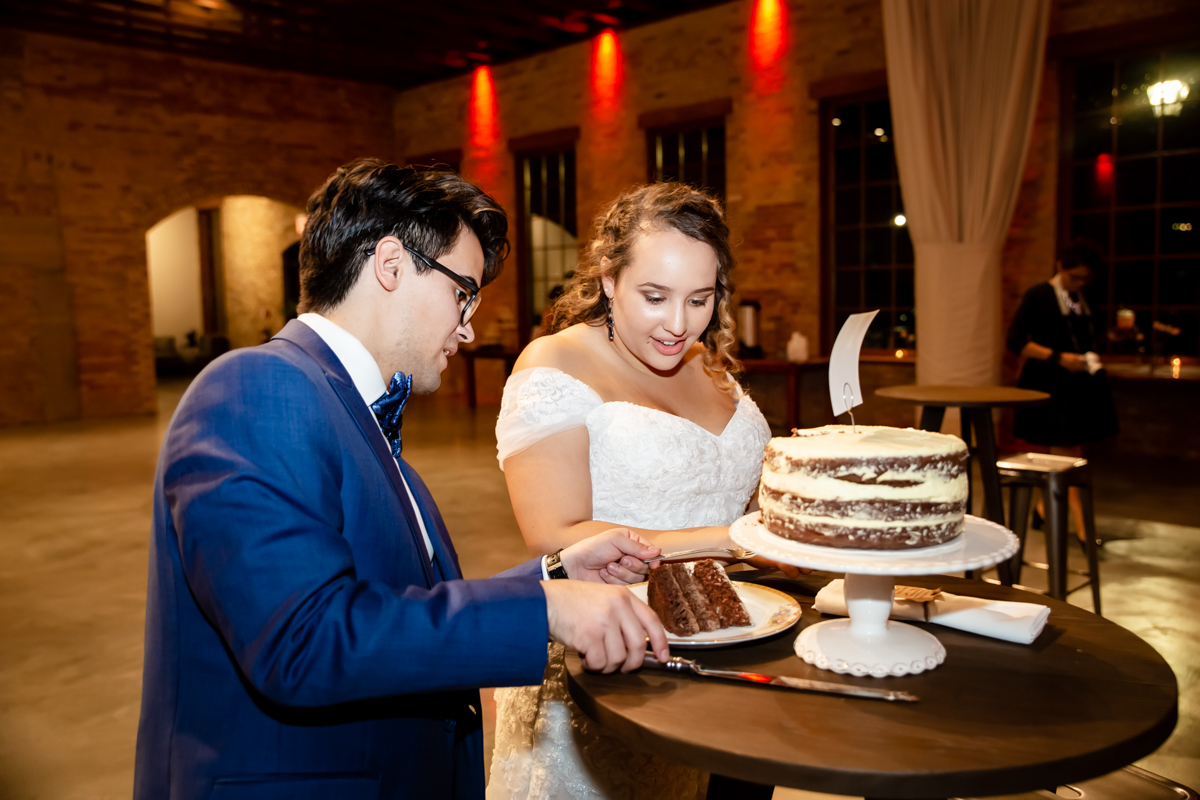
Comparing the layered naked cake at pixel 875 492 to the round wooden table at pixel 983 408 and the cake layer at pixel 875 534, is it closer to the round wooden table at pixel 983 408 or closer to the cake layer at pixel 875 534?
the cake layer at pixel 875 534

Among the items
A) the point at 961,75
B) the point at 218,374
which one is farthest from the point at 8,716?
the point at 961,75

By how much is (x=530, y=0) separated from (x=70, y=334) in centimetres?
694

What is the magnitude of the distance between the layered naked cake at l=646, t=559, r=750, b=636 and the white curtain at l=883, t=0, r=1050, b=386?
574cm

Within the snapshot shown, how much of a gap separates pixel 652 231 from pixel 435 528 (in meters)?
0.96

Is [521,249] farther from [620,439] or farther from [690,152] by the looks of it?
[620,439]

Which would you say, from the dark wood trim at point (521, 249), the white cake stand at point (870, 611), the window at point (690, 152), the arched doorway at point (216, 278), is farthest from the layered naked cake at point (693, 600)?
the arched doorway at point (216, 278)

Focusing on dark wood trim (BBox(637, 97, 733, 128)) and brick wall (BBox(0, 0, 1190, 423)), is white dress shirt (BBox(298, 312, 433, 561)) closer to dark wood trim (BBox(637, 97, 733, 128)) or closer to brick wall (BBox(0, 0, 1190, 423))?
brick wall (BBox(0, 0, 1190, 423))

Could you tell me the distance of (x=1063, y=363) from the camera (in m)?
5.14

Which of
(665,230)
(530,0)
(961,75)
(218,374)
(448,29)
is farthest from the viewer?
(448,29)

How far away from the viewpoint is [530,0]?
9.25 meters

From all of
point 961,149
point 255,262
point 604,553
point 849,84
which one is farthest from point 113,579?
point 255,262

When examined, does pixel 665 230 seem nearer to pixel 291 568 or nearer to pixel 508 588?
pixel 508 588

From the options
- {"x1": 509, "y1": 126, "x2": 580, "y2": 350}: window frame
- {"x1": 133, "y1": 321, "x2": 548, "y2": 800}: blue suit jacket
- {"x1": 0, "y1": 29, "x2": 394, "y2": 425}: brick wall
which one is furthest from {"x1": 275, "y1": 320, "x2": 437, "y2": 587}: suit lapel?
{"x1": 0, "y1": 29, "x2": 394, "y2": 425}: brick wall

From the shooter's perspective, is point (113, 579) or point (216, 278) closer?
point (113, 579)
